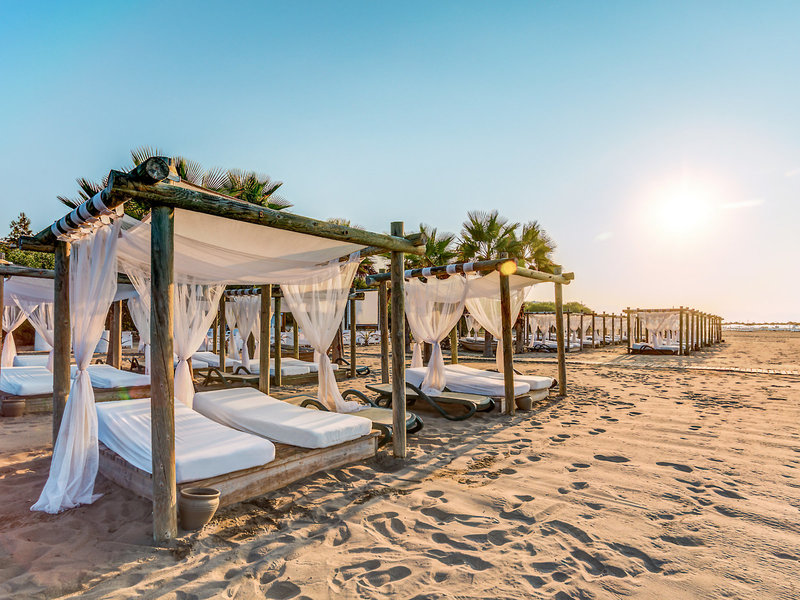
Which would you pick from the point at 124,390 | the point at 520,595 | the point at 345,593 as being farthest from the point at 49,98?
the point at 520,595

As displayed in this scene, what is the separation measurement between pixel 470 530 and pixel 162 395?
7.81 ft

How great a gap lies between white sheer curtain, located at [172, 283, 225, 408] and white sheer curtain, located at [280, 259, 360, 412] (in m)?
1.31

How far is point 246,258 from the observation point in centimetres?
466

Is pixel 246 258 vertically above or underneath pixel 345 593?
above

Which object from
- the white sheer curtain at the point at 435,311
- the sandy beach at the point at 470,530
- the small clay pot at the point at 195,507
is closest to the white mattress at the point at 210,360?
the white sheer curtain at the point at 435,311

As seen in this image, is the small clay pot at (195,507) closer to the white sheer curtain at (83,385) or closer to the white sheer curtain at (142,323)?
the white sheer curtain at (83,385)

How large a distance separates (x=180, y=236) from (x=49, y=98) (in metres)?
5.85

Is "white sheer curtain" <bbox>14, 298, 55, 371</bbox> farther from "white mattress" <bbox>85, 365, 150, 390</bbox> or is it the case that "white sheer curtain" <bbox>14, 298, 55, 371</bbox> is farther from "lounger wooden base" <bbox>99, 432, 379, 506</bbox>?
"lounger wooden base" <bbox>99, 432, 379, 506</bbox>

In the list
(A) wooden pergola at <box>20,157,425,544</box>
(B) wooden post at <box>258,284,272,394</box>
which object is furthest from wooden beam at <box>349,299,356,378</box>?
(A) wooden pergola at <box>20,157,425,544</box>

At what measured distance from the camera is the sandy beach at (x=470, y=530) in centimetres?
236

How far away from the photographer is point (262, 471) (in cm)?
356

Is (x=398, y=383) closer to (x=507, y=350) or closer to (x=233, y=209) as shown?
(x=233, y=209)

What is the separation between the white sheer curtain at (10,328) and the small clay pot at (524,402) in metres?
11.1

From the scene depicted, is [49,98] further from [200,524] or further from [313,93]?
[200,524]
